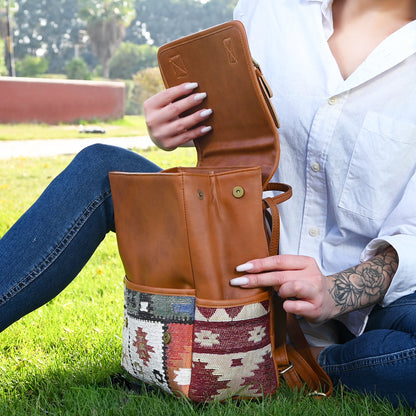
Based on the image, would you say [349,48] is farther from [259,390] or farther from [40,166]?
[40,166]

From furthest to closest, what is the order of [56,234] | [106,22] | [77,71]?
[106,22] < [77,71] < [56,234]

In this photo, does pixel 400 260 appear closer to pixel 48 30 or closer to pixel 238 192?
pixel 238 192

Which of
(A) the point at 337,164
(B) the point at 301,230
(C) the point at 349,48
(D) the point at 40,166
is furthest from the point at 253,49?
(D) the point at 40,166

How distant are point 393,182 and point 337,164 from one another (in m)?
0.16

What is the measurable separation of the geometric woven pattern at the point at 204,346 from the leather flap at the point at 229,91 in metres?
0.34

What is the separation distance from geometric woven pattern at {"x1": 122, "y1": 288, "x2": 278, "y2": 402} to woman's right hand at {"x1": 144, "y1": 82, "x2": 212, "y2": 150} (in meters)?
0.46

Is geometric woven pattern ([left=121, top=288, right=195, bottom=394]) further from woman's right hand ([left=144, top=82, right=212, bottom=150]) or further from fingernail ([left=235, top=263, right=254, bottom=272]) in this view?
woman's right hand ([left=144, top=82, right=212, bottom=150])

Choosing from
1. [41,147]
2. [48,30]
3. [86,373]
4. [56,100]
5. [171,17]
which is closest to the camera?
[86,373]

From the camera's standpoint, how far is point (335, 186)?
165cm

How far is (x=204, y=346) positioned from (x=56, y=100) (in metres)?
17.5

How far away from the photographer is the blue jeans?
4.80 ft

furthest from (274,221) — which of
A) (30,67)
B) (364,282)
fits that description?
(30,67)

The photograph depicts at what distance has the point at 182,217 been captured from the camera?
4.30ft

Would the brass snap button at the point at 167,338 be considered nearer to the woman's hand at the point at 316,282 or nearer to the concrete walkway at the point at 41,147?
the woman's hand at the point at 316,282
